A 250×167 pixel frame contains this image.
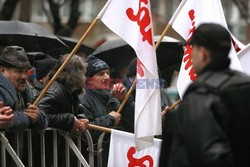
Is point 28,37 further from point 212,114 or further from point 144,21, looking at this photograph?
point 212,114

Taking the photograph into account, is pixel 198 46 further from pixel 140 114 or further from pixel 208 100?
pixel 140 114

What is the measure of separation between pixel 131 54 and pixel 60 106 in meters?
4.18

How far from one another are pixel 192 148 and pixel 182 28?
13.5ft

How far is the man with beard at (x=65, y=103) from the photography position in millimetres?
8451

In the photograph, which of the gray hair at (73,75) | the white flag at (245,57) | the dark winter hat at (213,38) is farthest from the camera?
the white flag at (245,57)

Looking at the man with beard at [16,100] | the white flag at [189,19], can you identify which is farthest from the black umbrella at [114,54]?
the man with beard at [16,100]

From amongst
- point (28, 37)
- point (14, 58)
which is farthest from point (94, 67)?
point (28, 37)

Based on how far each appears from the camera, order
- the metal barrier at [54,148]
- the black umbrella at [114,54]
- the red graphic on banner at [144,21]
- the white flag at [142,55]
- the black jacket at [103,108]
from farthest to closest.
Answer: the black umbrella at [114,54] → the black jacket at [103,108] → the red graphic on banner at [144,21] → the white flag at [142,55] → the metal barrier at [54,148]

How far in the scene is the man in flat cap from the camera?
7.64 m

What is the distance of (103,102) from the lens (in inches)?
375

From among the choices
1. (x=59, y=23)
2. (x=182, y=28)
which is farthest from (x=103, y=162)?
(x=59, y=23)

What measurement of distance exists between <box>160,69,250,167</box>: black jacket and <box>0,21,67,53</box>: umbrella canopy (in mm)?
5939

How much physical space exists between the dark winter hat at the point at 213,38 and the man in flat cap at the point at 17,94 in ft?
7.65

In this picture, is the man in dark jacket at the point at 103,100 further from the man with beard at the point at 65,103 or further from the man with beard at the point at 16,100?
the man with beard at the point at 16,100
